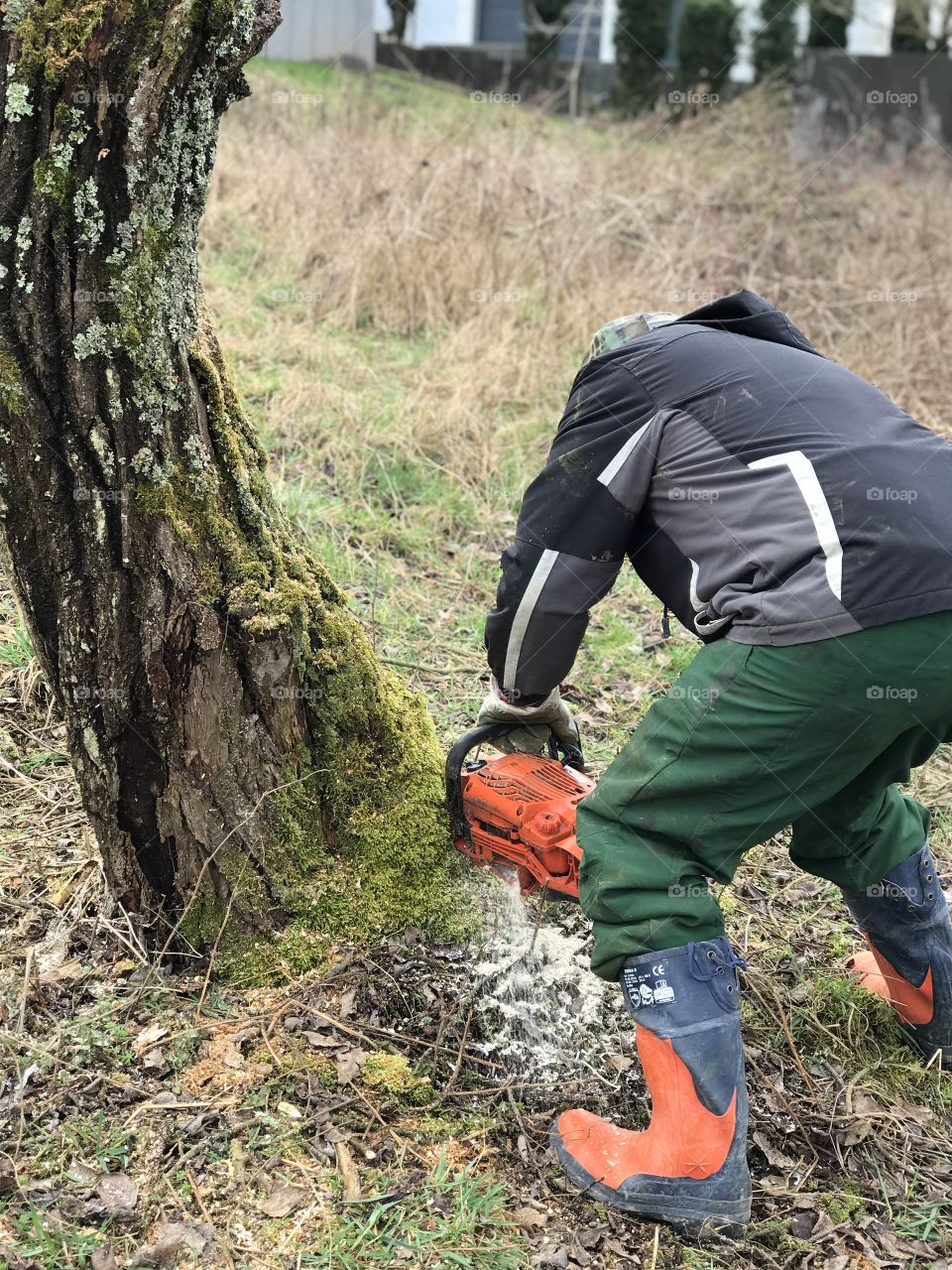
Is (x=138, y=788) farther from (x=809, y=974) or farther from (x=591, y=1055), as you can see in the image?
(x=809, y=974)

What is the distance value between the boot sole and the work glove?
0.96m

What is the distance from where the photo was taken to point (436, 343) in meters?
6.16

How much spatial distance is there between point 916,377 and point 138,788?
5.78 meters

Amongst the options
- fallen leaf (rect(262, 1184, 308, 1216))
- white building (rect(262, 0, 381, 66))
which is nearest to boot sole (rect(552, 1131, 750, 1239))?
fallen leaf (rect(262, 1184, 308, 1216))

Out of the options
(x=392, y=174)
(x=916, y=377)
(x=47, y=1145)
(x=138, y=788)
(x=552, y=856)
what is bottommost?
(x=47, y=1145)

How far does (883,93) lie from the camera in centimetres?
1532

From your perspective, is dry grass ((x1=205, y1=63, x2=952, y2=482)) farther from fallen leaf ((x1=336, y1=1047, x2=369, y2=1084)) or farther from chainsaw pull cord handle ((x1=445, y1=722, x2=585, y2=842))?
fallen leaf ((x1=336, y1=1047, x2=369, y2=1084))

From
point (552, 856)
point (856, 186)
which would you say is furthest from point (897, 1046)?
point (856, 186)

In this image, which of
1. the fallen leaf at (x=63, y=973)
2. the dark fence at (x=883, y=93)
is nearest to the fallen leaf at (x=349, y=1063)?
the fallen leaf at (x=63, y=973)

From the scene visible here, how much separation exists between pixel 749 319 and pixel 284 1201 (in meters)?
1.97

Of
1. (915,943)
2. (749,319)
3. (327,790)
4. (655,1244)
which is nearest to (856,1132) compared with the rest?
(915,943)

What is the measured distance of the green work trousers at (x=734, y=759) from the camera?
189 centimetres

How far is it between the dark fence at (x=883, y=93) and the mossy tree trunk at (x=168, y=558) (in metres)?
13.4

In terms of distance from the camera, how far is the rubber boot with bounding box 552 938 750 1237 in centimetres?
207
